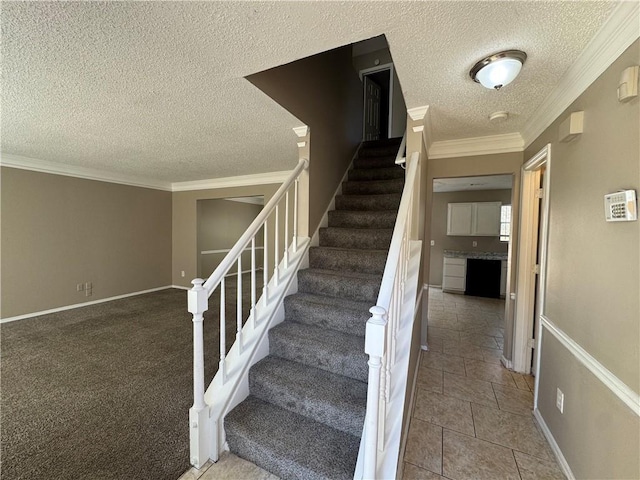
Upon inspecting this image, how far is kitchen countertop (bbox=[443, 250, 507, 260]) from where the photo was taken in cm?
→ 586

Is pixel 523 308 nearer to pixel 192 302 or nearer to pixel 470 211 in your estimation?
pixel 192 302

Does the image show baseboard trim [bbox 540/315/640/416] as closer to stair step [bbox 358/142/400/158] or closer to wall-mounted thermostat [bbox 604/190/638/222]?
wall-mounted thermostat [bbox 604/190/638/222]

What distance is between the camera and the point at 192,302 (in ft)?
4.67

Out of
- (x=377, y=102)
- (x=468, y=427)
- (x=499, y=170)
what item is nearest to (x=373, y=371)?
(x=468, y=427)

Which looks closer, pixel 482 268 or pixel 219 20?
pixel 219 20

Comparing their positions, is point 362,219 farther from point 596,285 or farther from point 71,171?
point 71,171

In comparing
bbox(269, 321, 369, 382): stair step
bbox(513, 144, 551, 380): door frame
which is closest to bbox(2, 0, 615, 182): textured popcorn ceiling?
bbox(513, 144, 551, 380): door frame

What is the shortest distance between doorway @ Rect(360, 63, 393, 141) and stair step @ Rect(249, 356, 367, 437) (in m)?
3.76

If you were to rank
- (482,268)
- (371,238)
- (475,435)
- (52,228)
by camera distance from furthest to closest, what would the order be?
1. (482,268)
2. (52,228)
3. (371,238)
4. (475,435)

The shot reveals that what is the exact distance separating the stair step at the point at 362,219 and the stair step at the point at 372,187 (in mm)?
409

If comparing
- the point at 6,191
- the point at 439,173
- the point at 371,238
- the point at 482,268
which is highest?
the point at 439,173

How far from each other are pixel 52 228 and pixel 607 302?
6.14 m

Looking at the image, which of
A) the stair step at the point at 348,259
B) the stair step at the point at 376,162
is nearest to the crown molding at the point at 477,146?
the stair step at the point at 376,162

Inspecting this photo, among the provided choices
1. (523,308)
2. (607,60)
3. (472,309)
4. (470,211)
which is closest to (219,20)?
(607,60)
